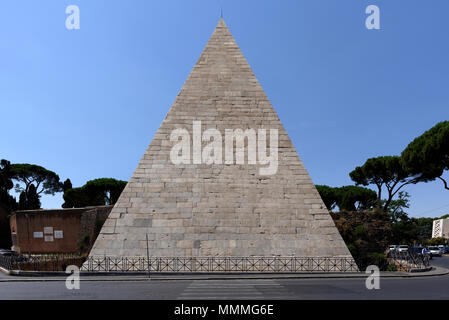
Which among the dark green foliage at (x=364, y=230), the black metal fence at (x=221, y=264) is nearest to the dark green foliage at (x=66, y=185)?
the black metal fence at (x=221, y=264)

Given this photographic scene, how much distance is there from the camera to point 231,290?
8656mm

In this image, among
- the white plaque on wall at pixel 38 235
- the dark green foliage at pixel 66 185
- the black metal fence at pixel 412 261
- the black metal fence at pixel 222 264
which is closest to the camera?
the black metal fence at pixel 222 264

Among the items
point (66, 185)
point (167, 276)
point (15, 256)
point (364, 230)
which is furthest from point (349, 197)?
point (66, 185)

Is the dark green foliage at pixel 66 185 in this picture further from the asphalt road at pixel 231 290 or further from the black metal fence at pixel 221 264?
the asphalt road at pixel 231 290

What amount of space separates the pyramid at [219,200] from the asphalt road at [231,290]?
2215mm

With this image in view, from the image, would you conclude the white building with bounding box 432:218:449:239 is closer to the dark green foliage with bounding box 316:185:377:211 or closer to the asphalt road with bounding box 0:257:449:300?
the dark green foliage with bounding box 316:185:377:211

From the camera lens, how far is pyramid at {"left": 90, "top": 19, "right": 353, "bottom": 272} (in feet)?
42.1

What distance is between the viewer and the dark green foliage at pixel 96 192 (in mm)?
36094

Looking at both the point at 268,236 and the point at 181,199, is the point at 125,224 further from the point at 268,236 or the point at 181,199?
the point at 268,236

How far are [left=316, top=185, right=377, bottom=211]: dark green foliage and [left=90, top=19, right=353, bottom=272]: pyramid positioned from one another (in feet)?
71.8

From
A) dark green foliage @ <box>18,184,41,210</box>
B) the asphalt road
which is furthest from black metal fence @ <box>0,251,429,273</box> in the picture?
dark green foliage @ <box>18,184,41,210</box>
